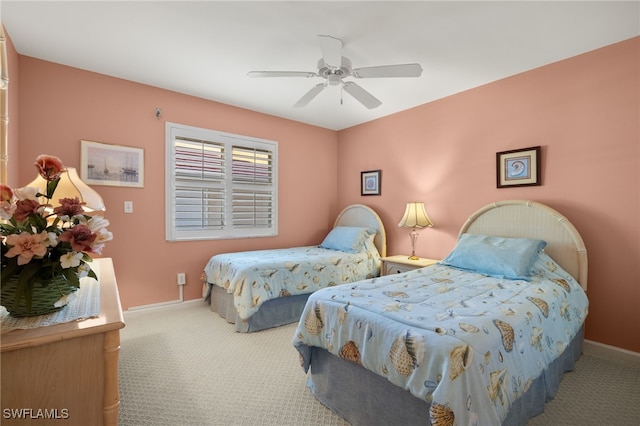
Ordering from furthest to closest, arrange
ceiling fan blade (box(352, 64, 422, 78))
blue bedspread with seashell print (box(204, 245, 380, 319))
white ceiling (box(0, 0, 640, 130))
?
blue bedspread with seashell print (box(204, 245, 380, 319)), ceiling fan blade (box(352, 64, 422, 78)), white ceiling (box(0, 0, 640, 130))

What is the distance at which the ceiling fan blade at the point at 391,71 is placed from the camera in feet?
7.04

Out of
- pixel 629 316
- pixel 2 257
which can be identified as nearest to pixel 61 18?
pixel 2 257

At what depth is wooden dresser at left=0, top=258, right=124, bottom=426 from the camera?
1.00 m

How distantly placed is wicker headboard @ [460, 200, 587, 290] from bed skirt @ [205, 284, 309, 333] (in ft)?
6.36

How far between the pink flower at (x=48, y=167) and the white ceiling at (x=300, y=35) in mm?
1363

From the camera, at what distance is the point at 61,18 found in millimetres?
2182

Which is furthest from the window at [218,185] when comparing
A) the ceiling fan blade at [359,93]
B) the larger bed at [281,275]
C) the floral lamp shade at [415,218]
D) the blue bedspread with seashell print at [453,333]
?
the blue bedspread with seashell print at [453,333]

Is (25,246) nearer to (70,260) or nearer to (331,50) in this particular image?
(70,260)

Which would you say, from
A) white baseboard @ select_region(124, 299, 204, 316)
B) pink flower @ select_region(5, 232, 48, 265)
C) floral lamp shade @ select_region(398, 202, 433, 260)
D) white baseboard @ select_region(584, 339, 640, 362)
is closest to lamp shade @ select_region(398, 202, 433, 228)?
floral lamp shade @ select_region(398, 202, 433, 260)

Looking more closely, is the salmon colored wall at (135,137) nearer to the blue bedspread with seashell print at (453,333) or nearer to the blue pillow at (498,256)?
the blue bedspread with seashell print at (453,333)

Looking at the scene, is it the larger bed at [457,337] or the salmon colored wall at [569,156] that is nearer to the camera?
the larger bed at [457,337]

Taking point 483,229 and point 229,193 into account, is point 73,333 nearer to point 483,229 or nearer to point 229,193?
point 229,193

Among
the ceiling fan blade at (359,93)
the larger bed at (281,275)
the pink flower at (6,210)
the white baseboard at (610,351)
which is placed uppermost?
the ceiling fan blade at (359,93)

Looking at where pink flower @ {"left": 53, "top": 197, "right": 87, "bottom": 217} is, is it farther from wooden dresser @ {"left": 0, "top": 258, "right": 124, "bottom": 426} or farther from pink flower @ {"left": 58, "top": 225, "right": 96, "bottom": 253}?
wooden dresser @ {"left": 0, "top": 258, "right": 124, "bottom": 426}
